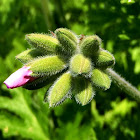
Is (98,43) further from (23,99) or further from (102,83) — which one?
(23,99)

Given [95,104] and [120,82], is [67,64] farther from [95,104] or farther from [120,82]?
[95,104]

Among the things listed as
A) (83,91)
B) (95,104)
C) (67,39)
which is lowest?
(95,104)

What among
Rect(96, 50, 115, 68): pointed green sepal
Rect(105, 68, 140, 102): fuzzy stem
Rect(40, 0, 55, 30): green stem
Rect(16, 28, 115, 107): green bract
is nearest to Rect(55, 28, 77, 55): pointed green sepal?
Rect(16, 28, 115, 107): green bract

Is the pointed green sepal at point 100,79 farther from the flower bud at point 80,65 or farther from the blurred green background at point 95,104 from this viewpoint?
the blurred green background at point 95,104

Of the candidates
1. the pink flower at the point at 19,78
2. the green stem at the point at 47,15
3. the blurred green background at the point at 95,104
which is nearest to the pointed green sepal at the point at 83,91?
the pink flower at the point at 19,78

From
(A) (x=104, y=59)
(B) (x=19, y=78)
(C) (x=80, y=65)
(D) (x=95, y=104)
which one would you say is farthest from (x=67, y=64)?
(D) (x=95, y=104)
